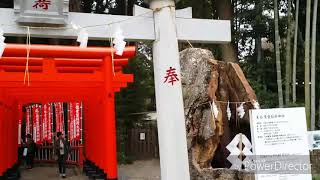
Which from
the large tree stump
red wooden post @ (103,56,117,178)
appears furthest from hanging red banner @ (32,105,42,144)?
the large tree stump

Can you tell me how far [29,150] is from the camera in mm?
14742

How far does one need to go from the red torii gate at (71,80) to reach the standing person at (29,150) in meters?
2.12

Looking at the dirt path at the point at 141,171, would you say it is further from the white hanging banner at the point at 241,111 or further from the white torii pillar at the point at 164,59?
the white torii pillar at the point at 164,59

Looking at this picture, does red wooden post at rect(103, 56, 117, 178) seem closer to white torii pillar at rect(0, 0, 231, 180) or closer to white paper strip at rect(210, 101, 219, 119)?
white paper strip at rect(210, 101, 219, 119)

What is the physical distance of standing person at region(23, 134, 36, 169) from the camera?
48.4 ft

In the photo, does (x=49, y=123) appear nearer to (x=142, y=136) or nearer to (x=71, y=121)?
(x=71, y=121)

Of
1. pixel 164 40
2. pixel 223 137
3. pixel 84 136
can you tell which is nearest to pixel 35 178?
pixel 84 136

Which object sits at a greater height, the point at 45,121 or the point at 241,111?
the point at 241,111

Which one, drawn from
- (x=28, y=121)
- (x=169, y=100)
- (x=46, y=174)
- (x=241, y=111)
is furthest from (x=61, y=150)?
(x=169, y=100)

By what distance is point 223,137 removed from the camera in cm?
943

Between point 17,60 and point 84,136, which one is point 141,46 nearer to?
point 84,136

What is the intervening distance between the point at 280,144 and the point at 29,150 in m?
10.3

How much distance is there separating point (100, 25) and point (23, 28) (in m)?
A: 0.84

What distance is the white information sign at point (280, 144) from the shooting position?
20.5 ft
